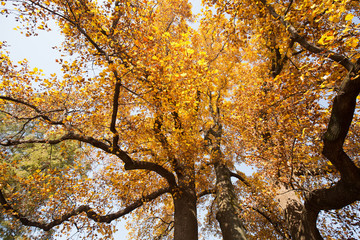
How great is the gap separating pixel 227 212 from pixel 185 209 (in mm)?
1678

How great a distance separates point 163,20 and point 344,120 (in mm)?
11686

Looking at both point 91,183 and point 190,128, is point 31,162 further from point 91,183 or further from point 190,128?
point 190,128

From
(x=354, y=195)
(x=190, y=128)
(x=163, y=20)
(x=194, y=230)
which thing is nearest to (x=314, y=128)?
(x=354, y=195)

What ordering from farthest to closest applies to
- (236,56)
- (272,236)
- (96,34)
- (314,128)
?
(236,56) < (272,236) < (96,34) < (314,128)

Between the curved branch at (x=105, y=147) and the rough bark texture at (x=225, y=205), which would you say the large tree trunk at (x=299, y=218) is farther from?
the curved branch at (x=105, y=147)

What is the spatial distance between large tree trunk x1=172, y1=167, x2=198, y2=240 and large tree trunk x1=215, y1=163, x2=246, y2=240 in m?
1.09

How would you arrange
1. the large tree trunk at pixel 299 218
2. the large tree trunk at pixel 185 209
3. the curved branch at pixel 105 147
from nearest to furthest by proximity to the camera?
the large tree trunk at pixel 299 218 → the curved branch at pixel 105 147 → the large tree trunk at pixel 185 209

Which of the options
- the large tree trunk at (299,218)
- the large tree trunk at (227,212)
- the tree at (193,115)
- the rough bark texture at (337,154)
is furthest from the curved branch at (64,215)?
the rough bark texture at (337,154)

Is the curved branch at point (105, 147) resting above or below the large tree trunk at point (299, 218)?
above

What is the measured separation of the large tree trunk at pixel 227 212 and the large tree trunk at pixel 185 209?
1087 mm

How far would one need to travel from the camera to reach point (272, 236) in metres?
8.39

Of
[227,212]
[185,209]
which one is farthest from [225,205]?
[185,209]

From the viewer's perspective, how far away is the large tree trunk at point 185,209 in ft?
19.7

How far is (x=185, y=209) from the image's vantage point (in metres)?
6.59
